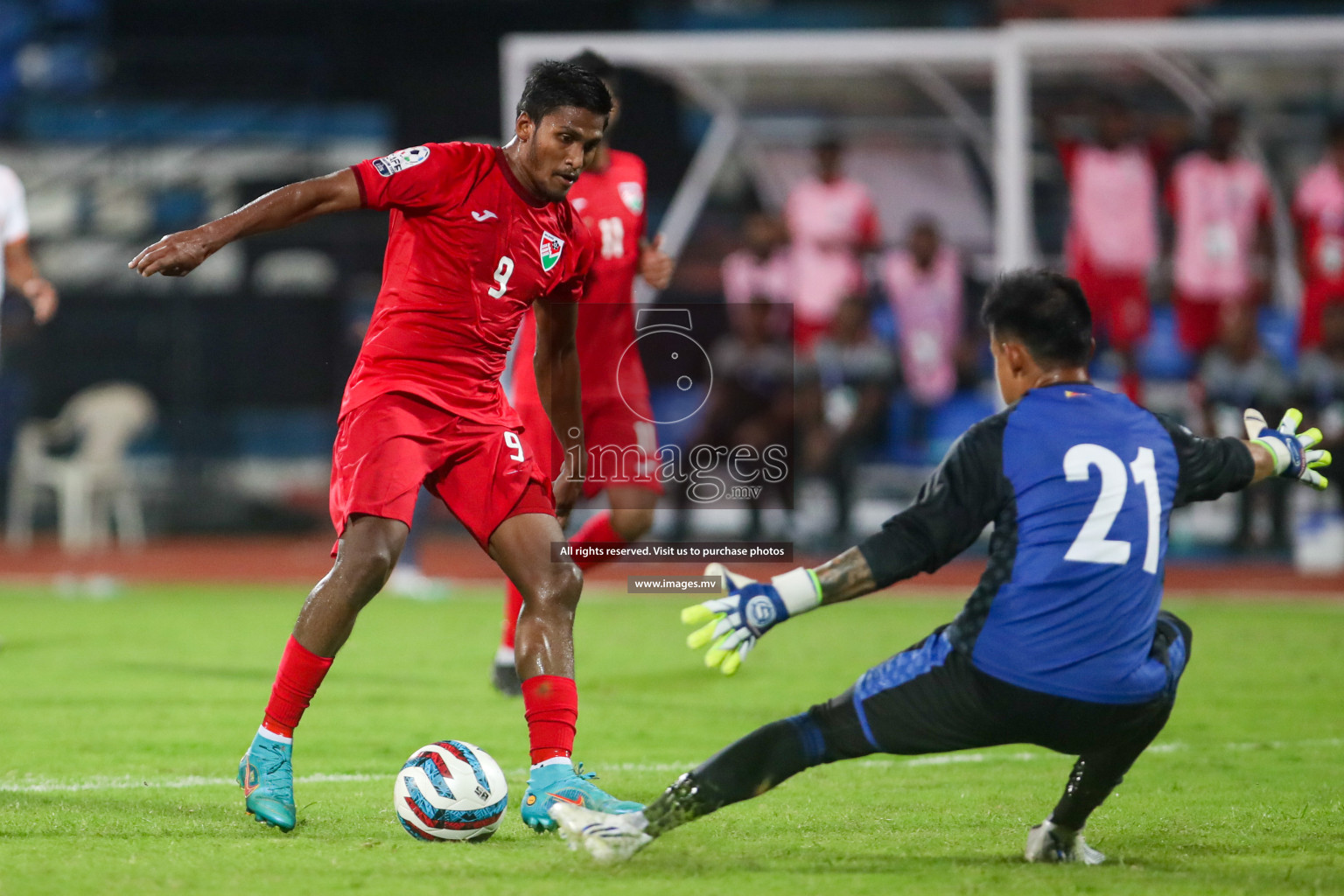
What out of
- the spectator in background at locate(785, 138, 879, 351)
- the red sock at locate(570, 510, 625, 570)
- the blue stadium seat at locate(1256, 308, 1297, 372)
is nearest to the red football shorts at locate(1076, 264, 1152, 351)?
the blue stadium seat at locate(1256, 308, 1297, 372)

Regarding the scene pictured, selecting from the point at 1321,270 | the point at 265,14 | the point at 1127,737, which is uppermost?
the point at 265,14

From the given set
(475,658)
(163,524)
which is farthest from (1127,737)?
(163,524)

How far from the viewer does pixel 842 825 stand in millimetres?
4754

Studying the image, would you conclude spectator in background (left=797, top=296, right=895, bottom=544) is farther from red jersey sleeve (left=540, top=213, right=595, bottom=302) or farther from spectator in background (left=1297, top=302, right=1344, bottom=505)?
red jersey sleeve (left=540, top=213, right=595, bottom=302)

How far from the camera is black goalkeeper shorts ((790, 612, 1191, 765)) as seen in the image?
12.8 feet

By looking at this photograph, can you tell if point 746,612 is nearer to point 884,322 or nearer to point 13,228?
point 13,228

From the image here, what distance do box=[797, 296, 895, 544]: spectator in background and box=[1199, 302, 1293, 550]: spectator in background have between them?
2708 mm

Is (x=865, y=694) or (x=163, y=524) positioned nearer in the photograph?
(x=865, y=694)

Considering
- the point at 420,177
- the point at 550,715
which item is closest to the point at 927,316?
the point at 420,177

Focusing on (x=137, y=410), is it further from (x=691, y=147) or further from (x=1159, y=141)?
(x=1159, y=141)

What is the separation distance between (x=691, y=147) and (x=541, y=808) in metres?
14.3

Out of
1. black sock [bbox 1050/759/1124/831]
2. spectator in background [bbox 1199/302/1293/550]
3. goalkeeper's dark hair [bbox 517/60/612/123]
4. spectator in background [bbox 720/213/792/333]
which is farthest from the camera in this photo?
spectator in background [bbox 720/213/792/333]

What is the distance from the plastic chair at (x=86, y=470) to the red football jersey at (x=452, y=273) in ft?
35.9

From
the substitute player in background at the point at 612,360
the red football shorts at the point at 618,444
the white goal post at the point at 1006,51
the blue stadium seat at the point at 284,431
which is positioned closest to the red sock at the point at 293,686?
the substitute player in background at the point at 612,360
